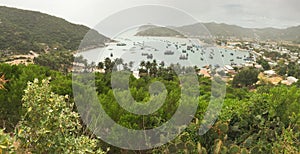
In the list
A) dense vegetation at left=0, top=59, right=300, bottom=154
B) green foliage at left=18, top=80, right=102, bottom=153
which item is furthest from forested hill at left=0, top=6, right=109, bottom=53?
green foliage at left=18, top=80, right=102, bottom=153

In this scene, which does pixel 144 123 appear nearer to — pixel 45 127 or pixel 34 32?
pixel 45 127

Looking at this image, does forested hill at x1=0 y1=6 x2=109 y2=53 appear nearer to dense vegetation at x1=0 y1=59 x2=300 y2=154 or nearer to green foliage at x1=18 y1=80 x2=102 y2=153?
dense vegetation at x1=0 y1=59 x2=300 y2=154

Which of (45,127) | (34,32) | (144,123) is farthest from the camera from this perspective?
(34,32)

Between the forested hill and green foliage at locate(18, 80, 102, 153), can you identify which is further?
the forested hill

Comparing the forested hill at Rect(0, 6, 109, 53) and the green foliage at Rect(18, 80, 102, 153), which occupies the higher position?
the forested hill at Rect(0, 6, 109, 53)

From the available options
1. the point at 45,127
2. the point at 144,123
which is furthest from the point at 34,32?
the point at 45,127

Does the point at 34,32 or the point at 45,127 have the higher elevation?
the point at 34,32

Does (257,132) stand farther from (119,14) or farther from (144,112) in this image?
(119,14)
